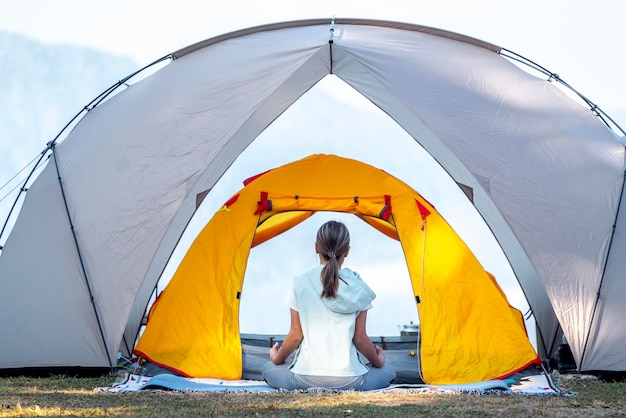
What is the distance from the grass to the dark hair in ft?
2.02

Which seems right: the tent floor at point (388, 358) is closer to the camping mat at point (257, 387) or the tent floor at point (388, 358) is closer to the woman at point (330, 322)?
the camping mat at point (257, 387)

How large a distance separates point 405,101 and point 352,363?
1.87 m

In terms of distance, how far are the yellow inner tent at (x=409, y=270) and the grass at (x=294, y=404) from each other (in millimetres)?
→ 753

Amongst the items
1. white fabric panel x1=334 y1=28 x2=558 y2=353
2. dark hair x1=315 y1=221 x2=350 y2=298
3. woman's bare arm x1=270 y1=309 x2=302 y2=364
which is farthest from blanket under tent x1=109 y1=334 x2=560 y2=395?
white fabric panel x1=334 y1=28 x2=558 y2=353

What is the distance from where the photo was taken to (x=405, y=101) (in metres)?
5.96

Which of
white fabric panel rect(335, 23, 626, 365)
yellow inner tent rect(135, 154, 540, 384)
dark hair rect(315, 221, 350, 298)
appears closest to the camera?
dark hair rect(315, 221, 350, 298)

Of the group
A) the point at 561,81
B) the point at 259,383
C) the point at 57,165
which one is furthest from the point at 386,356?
the point at 57,165

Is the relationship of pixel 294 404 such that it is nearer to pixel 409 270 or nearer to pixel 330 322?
pixel 330 322

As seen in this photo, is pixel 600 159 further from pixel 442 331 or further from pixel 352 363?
pixel 352 363

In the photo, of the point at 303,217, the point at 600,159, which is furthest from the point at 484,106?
the point at 303,217

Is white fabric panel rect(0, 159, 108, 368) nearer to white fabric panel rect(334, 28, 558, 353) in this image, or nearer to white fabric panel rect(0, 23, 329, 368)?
white fabric panel rect(0, 23, 329, 368)

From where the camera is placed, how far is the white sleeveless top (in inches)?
200

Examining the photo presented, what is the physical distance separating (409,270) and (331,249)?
54.7 inches

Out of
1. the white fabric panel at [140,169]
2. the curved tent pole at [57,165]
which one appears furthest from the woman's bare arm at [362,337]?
the curved tent pole at [57,165]
